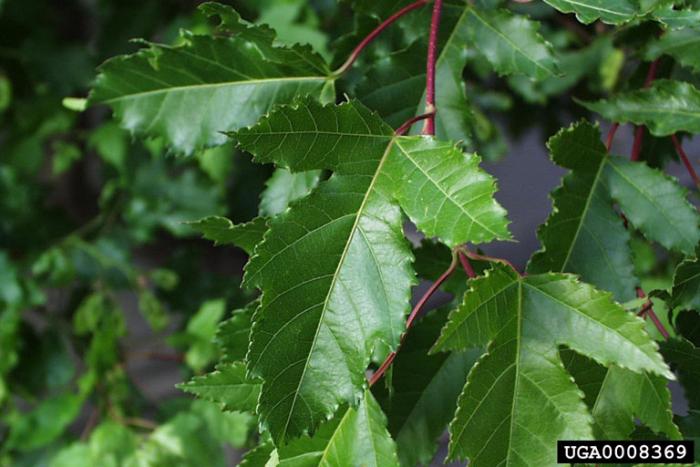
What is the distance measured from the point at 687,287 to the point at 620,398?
74mm

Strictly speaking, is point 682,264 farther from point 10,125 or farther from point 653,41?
point 10,125

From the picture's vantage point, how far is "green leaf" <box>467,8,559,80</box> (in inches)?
20.7

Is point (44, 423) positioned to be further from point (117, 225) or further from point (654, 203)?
point (654, 203)

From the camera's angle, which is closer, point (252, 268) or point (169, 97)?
point (252, 268)

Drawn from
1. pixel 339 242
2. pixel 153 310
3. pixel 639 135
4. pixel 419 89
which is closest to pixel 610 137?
pixel 639 135

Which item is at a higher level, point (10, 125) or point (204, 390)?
point (204, 390)

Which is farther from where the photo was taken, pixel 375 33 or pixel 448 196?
pixel 375 33

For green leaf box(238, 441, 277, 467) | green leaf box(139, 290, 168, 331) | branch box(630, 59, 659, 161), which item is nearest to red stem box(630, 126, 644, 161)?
branch box(630, 59, 659, 161)

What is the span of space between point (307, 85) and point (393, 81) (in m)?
0.06

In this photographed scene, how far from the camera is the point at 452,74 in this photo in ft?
1.80

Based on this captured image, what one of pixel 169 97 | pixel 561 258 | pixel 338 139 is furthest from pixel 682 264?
pixel 169 97

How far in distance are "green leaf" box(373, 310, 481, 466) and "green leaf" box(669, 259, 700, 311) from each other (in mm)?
122

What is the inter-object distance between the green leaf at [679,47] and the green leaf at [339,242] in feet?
0.80

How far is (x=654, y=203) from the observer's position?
1.71 feet
